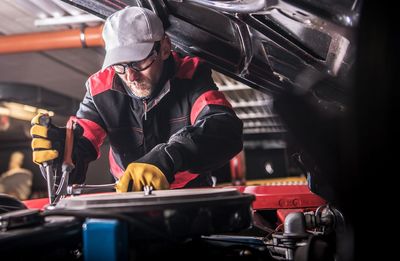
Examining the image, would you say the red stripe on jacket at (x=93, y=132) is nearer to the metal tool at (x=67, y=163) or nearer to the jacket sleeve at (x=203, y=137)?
the metal tool at (x=67, y=163)

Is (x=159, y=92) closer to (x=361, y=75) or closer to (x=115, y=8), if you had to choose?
(x=115, y=8)

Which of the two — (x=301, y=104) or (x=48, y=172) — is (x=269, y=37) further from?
(x=48, y=172)

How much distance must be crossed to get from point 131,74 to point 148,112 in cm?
13

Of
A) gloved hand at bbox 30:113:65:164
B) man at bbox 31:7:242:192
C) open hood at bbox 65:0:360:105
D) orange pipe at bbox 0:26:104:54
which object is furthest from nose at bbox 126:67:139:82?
orange pipe at bbox 0:26:104:54

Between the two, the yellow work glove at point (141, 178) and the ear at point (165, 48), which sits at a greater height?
the ear at point (165, 48)

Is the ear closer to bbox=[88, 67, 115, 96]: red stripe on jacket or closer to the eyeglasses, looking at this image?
the eyeglasses

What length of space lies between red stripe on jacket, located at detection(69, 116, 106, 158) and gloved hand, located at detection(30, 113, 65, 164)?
84 mm

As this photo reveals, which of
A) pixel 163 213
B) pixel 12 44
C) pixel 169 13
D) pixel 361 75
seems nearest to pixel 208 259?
pixel 163 213

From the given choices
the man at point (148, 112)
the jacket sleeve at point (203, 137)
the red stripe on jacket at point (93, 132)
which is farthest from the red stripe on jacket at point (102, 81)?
the jacket sleeve at point (203, 137)

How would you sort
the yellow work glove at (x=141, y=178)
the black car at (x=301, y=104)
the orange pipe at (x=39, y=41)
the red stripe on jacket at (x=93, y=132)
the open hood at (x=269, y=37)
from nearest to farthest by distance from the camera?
the black car at (x=301, y=104), the open hood at (x=269, y=37), the yellow work glove at (x=141, y=178), the red stripe on jacket at (x=93, y=132), the orange pipe at (x=39, y=41)

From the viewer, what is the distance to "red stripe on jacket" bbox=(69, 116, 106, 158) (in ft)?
4.12

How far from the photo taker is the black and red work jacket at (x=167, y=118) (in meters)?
1.21

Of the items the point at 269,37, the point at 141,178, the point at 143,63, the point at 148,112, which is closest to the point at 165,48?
the point at 143,63

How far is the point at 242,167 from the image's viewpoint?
1.58 m
